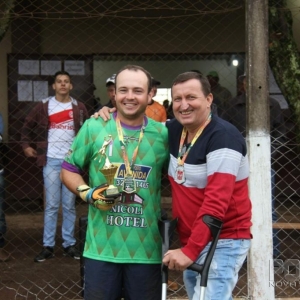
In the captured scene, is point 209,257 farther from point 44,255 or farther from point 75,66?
point 75,66

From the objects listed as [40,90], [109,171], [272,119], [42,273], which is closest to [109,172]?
[109,171]

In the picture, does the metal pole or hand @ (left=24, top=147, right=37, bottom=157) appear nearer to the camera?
the metal pole

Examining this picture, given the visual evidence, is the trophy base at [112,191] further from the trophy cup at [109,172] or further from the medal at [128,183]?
the medal at [128,183]

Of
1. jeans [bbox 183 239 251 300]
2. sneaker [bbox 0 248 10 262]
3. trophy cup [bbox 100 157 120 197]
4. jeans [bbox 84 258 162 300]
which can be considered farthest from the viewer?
sneaker [bbox 0 248 10 262]

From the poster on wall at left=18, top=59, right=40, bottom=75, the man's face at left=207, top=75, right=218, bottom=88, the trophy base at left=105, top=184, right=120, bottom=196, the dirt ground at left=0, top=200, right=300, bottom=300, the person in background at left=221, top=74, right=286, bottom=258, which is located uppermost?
the poster on wall at left=18, top=59, right=40, bottom=75

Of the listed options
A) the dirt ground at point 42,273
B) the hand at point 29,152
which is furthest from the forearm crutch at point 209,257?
the hand at point 29,152

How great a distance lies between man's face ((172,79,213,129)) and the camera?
331cm

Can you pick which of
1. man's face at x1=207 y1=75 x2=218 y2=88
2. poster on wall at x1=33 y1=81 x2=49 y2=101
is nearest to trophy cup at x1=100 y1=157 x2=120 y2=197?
man's face at x1=207 y1=75 x2=218 y2=88

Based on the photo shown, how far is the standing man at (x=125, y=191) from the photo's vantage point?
3.49 meters

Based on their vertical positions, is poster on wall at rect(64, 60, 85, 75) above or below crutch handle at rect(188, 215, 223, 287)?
above

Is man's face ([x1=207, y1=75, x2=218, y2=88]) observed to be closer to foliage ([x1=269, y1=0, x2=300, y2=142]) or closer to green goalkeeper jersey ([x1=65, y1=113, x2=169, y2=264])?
foliage ([x1=269, y1=0, x2=300, y2=142])

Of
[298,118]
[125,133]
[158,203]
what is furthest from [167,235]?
[298,118]

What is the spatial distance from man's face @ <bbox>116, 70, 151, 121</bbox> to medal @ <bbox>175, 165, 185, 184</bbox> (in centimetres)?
42

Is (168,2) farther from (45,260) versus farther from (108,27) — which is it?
(45,260)
